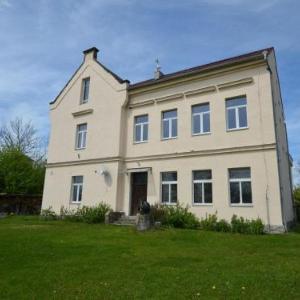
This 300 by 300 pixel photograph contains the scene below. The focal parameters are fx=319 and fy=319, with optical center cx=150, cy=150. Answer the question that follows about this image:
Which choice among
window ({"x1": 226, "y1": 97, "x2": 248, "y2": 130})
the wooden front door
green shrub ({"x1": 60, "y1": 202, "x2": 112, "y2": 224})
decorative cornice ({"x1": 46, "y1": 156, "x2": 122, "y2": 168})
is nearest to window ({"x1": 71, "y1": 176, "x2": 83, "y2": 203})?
decorative cornice ({"x1": 46, "y1": 156, "x2": 122, "y2": 168})

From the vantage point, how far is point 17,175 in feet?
97.8

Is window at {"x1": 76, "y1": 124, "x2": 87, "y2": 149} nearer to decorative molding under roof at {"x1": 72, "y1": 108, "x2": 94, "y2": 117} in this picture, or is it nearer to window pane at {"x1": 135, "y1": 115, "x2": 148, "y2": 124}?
decorative molding under roof at {"x1": 72, "y1": 108, "x2": 94, "y2": 117}

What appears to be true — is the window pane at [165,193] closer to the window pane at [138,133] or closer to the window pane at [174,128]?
the window pane at [174,128]

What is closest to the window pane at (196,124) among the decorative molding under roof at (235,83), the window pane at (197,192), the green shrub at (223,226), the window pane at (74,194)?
the decorative molding under roof at (235,83)

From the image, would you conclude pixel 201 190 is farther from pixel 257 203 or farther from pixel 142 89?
pixel 142 89

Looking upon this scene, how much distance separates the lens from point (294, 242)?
1134 cm

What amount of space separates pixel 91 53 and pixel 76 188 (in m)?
9.73

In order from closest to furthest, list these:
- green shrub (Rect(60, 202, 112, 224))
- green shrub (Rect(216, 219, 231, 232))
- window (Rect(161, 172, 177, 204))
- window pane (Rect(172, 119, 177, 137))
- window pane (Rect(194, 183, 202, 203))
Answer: green shrub (Rect(216, 219, 231, 232))
window pane (Rect(194, 183, 202, 203))
window (Rect(161, 172, 177, 204))
window pane (Rect(172, 119, 177, 137))
green shrub (Rect(60, 202, 112, 224))

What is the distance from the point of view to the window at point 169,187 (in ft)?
57.5

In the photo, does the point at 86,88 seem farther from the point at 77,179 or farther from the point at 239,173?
the point at 239,173

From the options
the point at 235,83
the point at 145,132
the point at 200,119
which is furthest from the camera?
the point at 145,132

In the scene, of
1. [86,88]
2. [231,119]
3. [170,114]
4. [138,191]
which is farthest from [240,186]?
[86,88]

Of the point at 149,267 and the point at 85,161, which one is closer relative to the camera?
the point at 149,267

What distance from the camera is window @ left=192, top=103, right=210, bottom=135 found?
17.3 metres
